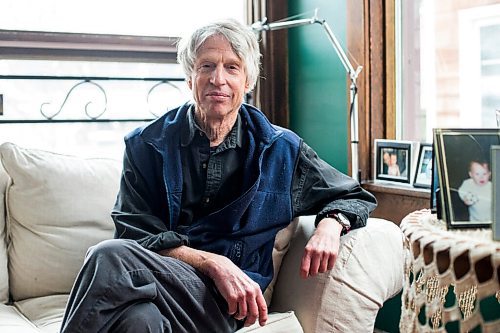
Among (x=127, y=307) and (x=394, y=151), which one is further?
(x=394, y=151)

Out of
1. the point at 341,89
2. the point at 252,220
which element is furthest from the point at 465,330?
the point at 341,89

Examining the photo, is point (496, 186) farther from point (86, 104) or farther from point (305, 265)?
point (86, 104)

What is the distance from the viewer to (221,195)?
81.9 inches

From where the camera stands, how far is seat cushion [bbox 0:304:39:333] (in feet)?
6.06

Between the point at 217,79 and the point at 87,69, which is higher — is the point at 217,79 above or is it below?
below

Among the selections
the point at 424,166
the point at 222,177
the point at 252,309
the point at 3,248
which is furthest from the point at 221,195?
the point at 424,166

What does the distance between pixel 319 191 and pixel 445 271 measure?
35.4 inches

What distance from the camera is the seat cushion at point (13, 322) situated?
185 centimetres

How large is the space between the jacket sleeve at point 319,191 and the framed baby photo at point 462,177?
28.6 inches

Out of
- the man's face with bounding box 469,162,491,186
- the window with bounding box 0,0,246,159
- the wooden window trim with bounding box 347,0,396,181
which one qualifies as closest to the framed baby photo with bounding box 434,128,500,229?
the man's face with bounding box 469,162,491,186

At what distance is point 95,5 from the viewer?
9.70 feet

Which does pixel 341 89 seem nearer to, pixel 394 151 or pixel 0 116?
pixel 394 151

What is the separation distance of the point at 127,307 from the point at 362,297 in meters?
0.67

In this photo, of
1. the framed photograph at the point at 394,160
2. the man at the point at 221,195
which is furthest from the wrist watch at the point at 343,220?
the framed photograph at the point at 394,160
